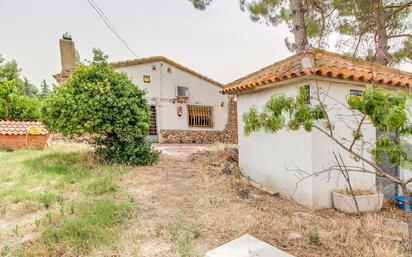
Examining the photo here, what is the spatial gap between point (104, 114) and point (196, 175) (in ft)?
12.1

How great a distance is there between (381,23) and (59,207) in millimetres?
14795

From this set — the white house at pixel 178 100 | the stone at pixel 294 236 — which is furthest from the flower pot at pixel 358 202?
the white house at pixel 178 100

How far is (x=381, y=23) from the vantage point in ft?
35.5

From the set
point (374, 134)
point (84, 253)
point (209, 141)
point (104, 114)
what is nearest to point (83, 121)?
point (104, 114)

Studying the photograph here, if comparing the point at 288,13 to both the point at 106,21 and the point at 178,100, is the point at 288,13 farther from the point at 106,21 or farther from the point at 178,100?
the point at 106,21

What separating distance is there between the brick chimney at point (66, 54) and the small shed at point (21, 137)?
173 inches

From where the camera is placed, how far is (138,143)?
818 cm

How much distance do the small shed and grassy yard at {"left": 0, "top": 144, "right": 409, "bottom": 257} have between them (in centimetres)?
425

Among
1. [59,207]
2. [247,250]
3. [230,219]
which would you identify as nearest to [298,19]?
[230,219]

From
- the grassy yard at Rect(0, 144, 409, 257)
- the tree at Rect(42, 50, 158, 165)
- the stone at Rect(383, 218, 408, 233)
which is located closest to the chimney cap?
the tree at Rect(42, 50, 158, 165)

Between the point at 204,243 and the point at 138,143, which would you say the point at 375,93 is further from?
the point at 138,143

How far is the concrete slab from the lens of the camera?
2.32 m

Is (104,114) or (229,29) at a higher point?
(229,29)

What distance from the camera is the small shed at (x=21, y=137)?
34.0 feet
